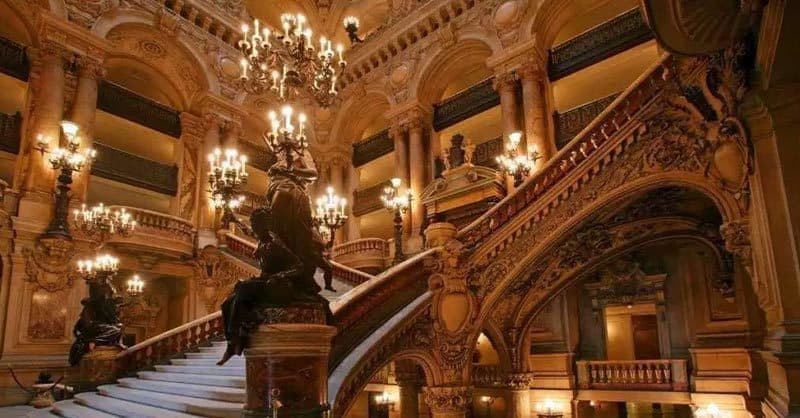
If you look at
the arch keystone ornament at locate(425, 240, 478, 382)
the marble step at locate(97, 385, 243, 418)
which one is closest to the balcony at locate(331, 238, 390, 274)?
the arch keystone ornament at locate(425, 240, 478, 382)

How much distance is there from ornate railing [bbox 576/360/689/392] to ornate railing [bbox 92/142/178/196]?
13.3m

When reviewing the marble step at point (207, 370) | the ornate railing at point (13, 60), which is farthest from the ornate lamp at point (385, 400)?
the ornate railing at point (13, 60)

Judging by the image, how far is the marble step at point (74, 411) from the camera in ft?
20.1

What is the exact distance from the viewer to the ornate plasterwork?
10773 millimetres

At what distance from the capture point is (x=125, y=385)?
297 inches

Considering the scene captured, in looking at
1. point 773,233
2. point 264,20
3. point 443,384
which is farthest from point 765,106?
point 264,20

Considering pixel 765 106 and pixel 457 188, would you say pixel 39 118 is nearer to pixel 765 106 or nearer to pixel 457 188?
pixel 457 188

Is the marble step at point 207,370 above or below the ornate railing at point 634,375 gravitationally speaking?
above

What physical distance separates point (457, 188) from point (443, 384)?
7.15 m

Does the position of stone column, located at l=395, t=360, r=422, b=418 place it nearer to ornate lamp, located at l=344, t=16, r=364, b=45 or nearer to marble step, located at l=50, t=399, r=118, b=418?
marble step, located at l=50, t=399, r=118, b=418

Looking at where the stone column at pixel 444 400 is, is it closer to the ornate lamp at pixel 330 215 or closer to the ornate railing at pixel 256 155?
the ornate lamp at pixel 330 215

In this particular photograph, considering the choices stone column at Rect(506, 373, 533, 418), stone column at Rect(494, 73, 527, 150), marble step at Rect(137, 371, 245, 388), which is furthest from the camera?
stone column at Rect(494, 73, 527, 150)

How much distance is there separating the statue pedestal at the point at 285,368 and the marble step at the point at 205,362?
8.52 ft

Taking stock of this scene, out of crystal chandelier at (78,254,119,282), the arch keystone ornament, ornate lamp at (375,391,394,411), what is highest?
crystal chandelier at (78,254,119,282)
